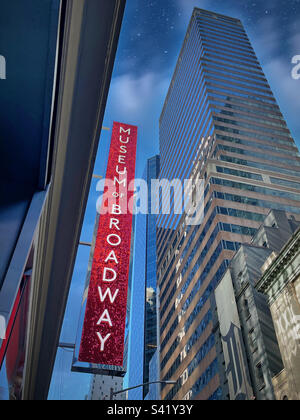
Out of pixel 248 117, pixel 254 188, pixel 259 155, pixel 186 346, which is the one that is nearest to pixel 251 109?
pixel 248 117

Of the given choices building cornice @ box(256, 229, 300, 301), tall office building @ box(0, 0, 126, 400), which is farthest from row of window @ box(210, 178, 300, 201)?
tall office building @ box(0, 0, 126, 400)

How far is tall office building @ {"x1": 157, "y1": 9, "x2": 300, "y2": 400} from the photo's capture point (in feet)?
179

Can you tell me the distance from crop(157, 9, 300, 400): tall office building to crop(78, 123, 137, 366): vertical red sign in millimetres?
35325

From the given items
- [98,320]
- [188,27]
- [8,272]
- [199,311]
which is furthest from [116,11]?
[188,27]

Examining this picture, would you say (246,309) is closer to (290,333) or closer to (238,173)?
(290,333)

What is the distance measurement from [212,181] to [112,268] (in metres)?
55.8

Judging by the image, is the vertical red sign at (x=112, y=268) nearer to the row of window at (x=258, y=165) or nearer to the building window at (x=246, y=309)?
the building window at (x=246, y=309)

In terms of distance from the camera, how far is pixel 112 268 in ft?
35.5

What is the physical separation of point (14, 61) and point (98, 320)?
293 inches

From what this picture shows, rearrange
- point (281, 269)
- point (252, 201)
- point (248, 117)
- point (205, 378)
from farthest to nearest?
1. point (248, 117)
2. point (252, 201)
3. point (205, 378)
4. point (281, 269)

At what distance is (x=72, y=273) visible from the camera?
1184cm
